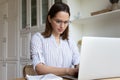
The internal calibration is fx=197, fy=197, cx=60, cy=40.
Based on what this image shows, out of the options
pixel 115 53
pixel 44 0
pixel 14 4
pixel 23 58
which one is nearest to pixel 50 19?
pixel 115 53

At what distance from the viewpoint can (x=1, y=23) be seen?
4.56 m

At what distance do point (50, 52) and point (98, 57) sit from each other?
580 mm

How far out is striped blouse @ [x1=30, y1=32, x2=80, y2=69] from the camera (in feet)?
4.67

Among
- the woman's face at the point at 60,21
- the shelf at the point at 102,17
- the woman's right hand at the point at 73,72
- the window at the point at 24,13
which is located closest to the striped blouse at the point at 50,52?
the woman's face at the point at 60,21

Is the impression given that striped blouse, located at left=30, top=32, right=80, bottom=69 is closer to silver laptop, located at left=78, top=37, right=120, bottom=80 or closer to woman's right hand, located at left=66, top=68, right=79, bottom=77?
woman's right hand, located at left=66, top=68, right=79, bottom=77

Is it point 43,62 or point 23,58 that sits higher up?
point 43,62

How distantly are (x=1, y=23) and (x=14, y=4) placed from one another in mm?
724

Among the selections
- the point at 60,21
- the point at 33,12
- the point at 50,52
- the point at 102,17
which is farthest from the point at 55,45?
the point at 33,12

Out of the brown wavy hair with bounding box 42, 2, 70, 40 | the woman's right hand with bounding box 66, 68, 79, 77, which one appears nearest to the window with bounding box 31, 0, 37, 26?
the brown wavy hair with bounding box 42, 2, 70, 40

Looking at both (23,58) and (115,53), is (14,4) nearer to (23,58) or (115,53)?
(23,58)

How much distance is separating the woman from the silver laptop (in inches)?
17.0

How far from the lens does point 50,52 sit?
4.85ft

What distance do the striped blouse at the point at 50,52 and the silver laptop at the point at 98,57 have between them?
0.50 meters

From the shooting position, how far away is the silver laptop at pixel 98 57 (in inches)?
37.0
